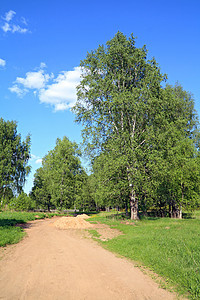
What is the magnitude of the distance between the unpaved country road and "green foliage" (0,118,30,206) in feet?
108

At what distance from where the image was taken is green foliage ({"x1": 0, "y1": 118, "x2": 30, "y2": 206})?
3866 centimetres

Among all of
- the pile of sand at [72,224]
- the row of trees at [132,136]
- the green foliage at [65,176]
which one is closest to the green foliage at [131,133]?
the row of trees at [132,136]

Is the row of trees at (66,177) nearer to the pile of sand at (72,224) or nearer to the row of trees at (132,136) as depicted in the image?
the row of trees at (132,136)

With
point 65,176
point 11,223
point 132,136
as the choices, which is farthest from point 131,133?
point 65,176

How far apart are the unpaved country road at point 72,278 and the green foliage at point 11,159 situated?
32891 millimetres

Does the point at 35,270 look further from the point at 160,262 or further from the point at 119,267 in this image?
the point at 160,262

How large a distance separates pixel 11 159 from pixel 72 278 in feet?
127

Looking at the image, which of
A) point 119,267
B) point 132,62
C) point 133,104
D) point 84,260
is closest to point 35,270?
point 84,260

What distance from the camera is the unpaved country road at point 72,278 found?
5.14 m

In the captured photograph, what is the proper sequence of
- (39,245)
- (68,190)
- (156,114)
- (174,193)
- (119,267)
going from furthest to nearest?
(68,190) < (174,193) < (156,114) < (39,245) < (119,267)

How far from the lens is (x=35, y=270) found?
22.1 ft

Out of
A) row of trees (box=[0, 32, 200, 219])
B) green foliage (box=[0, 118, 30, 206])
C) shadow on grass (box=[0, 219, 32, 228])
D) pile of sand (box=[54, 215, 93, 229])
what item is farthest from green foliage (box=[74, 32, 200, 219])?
green foliage (box=[0, 118, 30, 206])

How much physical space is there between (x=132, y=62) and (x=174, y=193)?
17.7 m

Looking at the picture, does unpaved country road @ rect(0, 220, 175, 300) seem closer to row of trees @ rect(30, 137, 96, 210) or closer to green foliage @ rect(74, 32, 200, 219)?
green foliage @ rect(74, 32, 200, 219)
